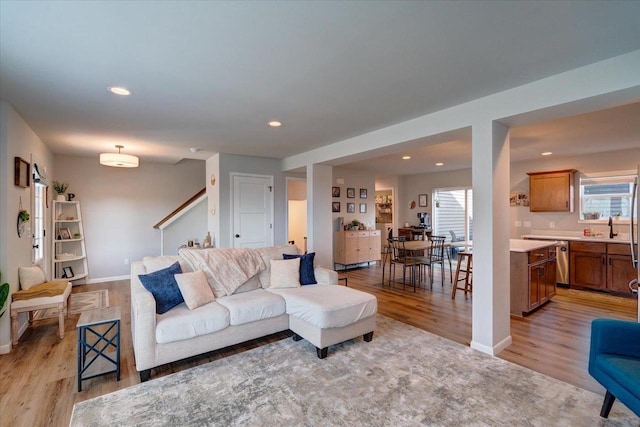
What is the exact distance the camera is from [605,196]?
18.3ft

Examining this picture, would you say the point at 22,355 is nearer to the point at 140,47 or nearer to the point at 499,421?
the point at 140,47

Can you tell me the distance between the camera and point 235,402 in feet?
7.21

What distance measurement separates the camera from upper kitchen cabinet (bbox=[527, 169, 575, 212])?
575cm

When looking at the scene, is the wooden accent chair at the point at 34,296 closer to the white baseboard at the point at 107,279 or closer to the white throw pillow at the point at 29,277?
the white throw pillow at the point at 29,277

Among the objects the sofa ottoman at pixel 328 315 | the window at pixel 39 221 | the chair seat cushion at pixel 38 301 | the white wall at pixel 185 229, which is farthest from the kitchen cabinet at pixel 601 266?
the window at pixel 39 221

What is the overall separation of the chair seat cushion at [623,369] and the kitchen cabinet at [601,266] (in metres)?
4.05

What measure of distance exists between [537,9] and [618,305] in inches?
188

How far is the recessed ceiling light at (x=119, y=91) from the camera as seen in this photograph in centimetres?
268

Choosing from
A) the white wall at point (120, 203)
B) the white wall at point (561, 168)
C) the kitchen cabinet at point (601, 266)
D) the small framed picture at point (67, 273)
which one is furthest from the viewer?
the white wall at point (120, 203)

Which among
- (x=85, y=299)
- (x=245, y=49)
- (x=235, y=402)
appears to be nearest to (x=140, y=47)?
(x=245, y=49)

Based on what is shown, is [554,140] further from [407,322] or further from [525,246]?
[407,322]

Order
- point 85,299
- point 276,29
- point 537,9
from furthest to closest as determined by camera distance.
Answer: point 85,299 < point 276,29 < point 537,9

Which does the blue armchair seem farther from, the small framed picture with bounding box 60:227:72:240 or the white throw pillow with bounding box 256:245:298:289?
the small framed picture with bounding box 60:227:72:240

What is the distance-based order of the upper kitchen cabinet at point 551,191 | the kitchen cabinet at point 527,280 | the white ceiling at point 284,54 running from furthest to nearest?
the upper kitchen cabinet at point 551,191, the kitchen cabinet at point 527,280, the white ceiling at point 284,54
